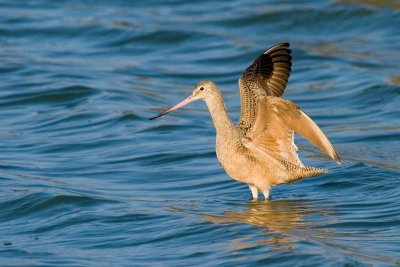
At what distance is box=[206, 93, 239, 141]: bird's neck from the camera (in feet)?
32.0

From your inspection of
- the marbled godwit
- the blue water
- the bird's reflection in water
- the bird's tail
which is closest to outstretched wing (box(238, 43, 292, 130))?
the marbled godwit

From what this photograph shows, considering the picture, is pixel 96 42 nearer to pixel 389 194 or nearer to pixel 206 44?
pixel 206 44

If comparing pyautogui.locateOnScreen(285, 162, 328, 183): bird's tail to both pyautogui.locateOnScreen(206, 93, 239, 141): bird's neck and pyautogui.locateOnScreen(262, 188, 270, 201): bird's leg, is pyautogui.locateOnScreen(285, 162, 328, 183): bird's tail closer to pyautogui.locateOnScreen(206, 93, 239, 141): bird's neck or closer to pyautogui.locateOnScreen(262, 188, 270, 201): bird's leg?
pyautogui.locateOnScreen(262, 188, 270, 201): bird's leg

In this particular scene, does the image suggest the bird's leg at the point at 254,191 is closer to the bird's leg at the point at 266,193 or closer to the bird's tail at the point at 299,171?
the bird's leg at the point at 266,193

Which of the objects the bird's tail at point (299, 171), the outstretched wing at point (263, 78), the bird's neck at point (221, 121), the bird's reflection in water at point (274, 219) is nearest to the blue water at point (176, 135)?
the bird's reflection in water at point (274, 219)

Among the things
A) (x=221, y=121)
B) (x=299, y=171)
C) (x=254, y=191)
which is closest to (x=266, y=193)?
(x=254, y=191)

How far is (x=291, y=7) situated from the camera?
2006cm

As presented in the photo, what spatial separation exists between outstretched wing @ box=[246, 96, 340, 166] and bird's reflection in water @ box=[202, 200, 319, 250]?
48 cm

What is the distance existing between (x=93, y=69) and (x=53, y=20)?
134 inches

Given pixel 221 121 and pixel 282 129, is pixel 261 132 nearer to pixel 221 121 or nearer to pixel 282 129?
pixel 282 129

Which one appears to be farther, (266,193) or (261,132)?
(266,193)

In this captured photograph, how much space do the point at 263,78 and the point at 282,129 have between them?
0.77 metres

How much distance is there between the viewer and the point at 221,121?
979 centimetres

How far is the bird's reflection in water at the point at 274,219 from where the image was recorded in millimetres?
8891
